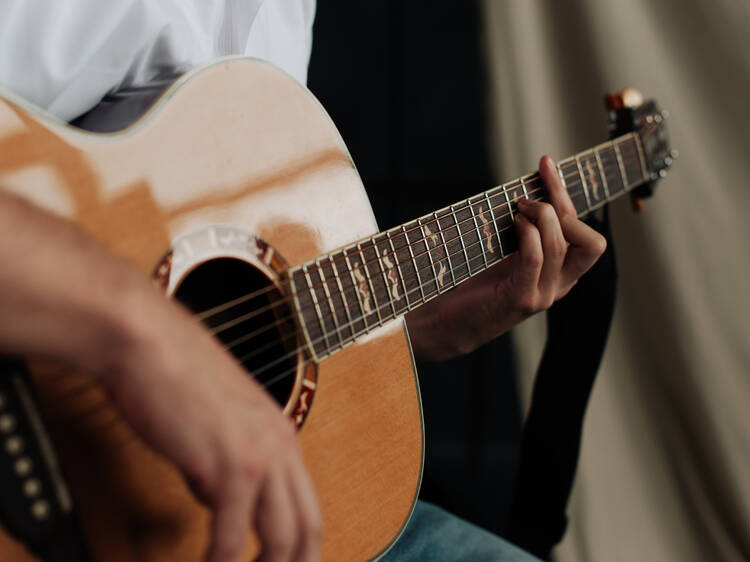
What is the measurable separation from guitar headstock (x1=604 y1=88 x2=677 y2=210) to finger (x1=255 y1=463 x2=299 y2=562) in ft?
2.93

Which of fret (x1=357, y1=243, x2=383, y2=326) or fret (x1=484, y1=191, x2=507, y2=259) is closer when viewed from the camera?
fret (x1=357, y1=243, x2=383, y2=326)

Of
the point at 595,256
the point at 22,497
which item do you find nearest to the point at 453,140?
the point at 595,256

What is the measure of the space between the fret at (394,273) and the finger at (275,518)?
0.27 meters

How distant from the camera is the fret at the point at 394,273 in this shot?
617 mm

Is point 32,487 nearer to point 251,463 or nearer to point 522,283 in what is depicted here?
point 251,463

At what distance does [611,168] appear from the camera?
3.10ft

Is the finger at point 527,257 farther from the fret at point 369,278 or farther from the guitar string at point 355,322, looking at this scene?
the fret at point 369,278

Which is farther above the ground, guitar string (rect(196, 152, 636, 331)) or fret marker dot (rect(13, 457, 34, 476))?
guitar string (rect(196, 152, 636, 331))

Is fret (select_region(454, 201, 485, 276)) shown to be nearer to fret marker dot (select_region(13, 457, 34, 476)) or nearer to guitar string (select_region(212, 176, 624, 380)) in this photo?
→ guitar string (select_region(212, 176, 624, 380))

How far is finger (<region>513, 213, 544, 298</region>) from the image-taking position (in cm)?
75

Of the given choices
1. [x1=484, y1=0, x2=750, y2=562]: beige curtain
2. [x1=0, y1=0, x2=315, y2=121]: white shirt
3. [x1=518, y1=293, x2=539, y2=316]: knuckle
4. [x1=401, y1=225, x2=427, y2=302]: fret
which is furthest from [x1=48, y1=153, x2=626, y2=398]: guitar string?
[x1=484, y1=0, x2=750, y2=562]: beige curtain

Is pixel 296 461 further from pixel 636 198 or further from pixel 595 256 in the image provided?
pixel 636 198

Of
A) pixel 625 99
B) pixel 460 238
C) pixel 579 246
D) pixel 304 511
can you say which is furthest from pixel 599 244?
pixel 304 511

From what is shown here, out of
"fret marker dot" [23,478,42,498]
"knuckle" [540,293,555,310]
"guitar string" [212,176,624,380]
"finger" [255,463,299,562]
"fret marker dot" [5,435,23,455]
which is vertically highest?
"fret marker dot" [5,435,23,455]
